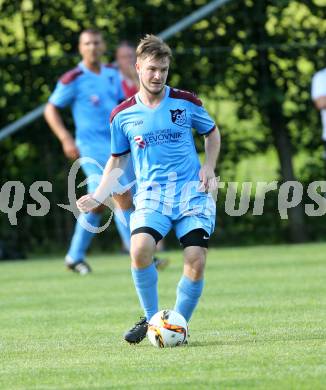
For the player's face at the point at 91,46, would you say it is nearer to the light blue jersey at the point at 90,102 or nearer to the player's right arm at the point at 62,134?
the light blue jersey at the point at 90,102

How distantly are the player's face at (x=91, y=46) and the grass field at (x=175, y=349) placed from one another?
218cm

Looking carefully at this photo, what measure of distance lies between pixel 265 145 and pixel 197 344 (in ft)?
32.5

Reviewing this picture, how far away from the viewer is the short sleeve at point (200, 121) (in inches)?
281

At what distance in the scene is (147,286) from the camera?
6.86m

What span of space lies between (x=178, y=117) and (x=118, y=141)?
1.30 feet

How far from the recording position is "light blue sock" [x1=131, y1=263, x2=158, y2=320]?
6.82 m

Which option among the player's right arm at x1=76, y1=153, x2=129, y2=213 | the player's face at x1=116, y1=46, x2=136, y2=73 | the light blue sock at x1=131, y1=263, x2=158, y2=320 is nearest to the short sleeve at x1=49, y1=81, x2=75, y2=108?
the player's face at x1=116, y1=46, x2=136, y2=73

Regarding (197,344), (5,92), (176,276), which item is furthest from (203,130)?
(5,92)

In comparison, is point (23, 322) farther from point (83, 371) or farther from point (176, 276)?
point (176, 276)

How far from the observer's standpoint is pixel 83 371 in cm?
571

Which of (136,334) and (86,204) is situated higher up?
(86,204)

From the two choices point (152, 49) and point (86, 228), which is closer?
point (152, 49)

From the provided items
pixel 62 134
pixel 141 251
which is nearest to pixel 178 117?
pixel 141 251

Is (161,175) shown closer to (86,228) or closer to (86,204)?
(86,204)
